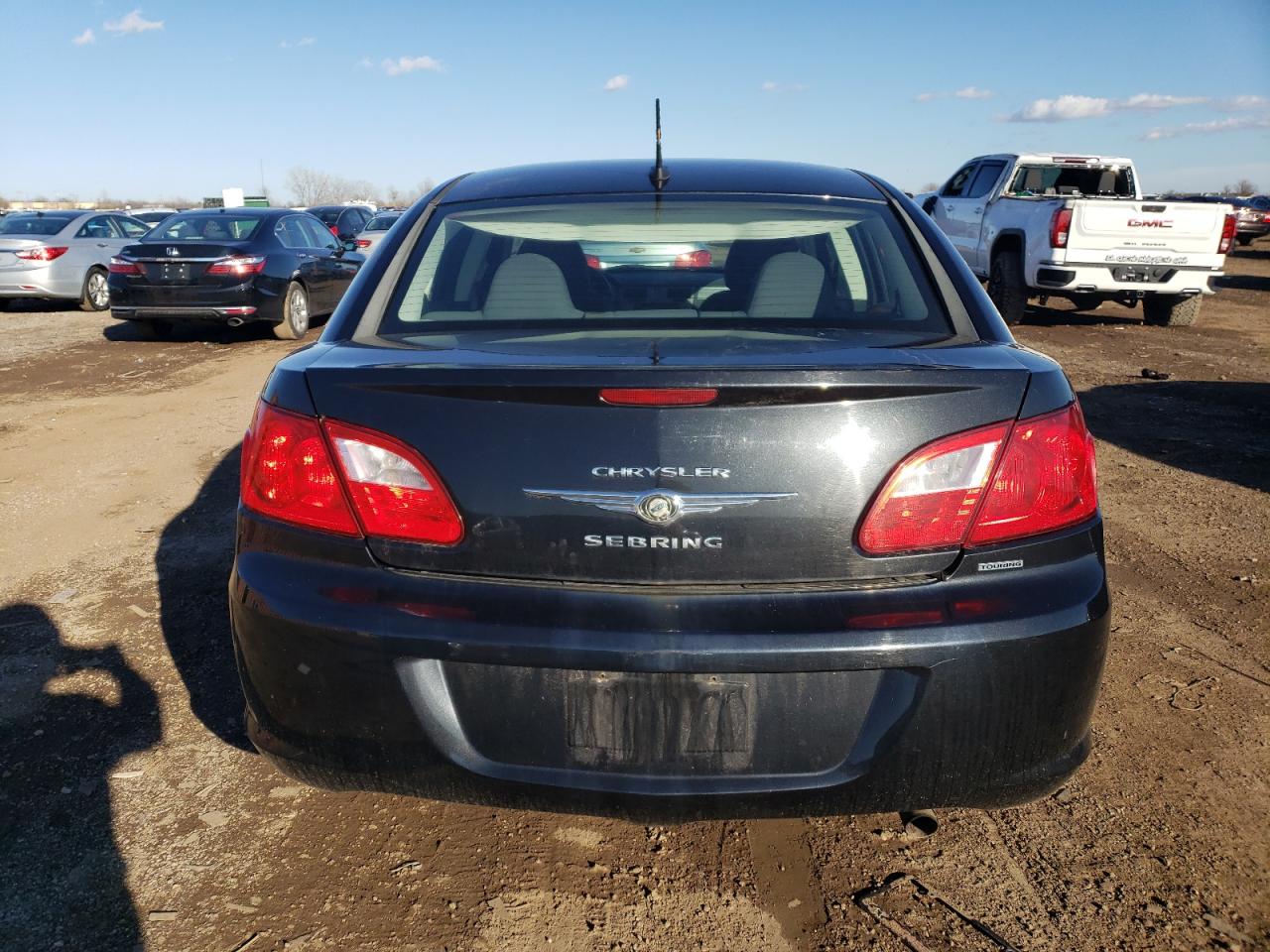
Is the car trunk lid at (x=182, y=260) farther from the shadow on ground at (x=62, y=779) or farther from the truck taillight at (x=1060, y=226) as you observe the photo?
the truck taillight at (x=1060, y=226)

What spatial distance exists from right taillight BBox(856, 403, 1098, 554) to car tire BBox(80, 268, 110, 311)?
48.4 feet

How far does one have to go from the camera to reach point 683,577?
180 centimetres

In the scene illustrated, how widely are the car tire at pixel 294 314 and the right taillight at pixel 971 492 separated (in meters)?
10.0

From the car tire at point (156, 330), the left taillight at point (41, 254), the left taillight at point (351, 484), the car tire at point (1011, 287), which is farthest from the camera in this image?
the left taillight at point (41, 254)

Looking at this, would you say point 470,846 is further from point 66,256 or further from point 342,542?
point 66,256

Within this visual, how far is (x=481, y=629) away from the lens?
177 centimetres

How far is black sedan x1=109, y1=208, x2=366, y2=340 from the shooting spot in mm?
10180

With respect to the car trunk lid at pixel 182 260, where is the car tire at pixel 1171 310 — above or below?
below

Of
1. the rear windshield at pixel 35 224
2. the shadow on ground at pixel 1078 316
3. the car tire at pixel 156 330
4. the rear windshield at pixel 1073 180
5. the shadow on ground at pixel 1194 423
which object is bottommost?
the shadow on ground at pixel 1078 316

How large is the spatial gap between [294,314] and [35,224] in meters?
5.98

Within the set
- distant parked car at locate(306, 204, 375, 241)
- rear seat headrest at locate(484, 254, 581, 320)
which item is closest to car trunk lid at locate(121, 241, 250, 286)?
distant parked car at locate(306, 204, 375, 241)

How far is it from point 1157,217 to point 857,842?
423 inches

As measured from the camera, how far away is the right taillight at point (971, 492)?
5.93 feet

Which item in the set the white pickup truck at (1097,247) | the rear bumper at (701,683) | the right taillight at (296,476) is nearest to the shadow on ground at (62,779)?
the rear bumper at (701,683)
